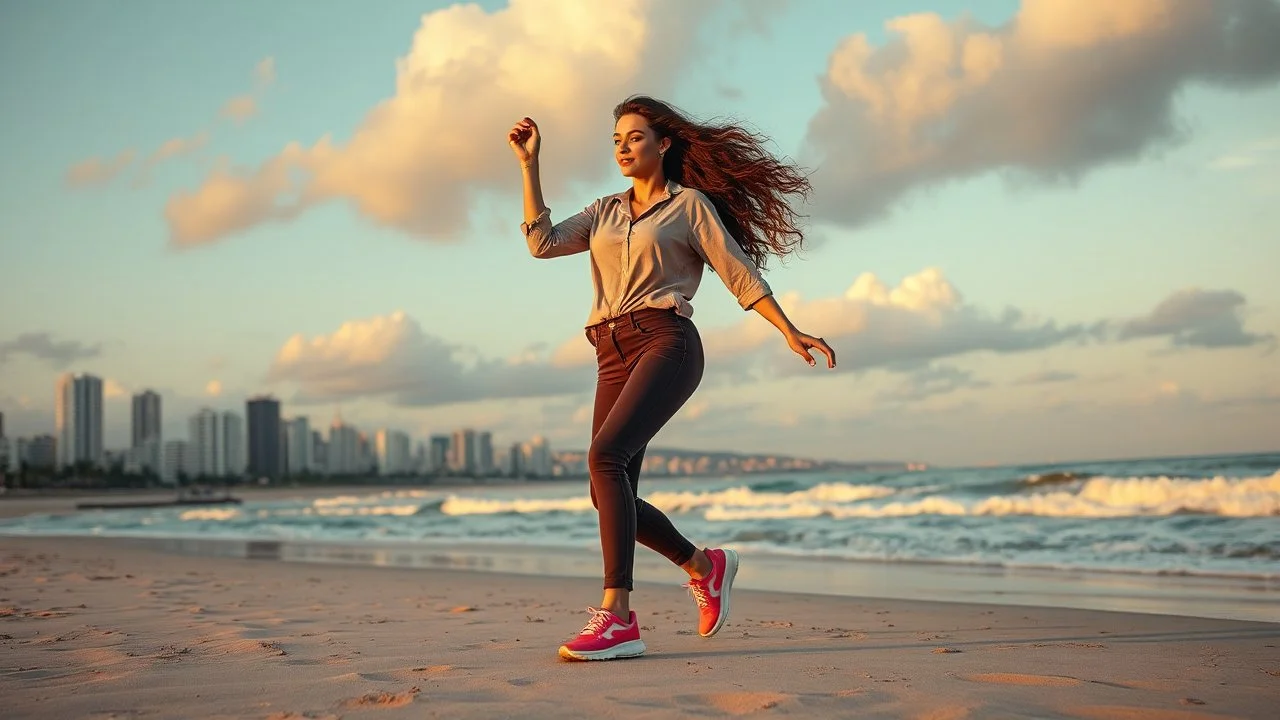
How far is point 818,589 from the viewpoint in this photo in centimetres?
745

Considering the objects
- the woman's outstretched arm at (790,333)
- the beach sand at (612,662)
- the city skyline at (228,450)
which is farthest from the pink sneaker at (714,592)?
the city skyline at (228,450)

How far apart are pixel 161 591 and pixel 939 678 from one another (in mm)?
5590

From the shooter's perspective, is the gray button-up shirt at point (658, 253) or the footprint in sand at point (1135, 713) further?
the gray button-up shirt at point (658, 253)

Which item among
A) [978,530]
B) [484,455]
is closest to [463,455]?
[484,455]

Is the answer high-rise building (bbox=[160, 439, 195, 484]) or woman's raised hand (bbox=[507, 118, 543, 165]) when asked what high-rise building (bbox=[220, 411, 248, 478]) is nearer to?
high-rise building (bbox=[160, 439, 195, 484])

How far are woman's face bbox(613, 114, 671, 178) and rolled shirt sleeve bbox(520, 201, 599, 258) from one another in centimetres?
21

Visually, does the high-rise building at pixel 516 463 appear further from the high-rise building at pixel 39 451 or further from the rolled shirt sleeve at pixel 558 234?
the rolled shirt sleeve at pixel 558 234

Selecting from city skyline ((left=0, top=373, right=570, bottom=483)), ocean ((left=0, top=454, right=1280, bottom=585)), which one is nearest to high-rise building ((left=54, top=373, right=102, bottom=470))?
city skyline ((left=0, top=373, right=570, bottom=483))

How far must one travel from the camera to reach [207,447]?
12244 centimetres

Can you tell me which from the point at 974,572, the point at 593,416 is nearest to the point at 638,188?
the point at 593,416

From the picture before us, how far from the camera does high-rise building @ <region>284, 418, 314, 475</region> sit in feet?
399

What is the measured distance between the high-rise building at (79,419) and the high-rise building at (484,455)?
46476mm

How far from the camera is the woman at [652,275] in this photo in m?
3.42

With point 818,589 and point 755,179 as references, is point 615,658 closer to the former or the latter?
point 755,179
